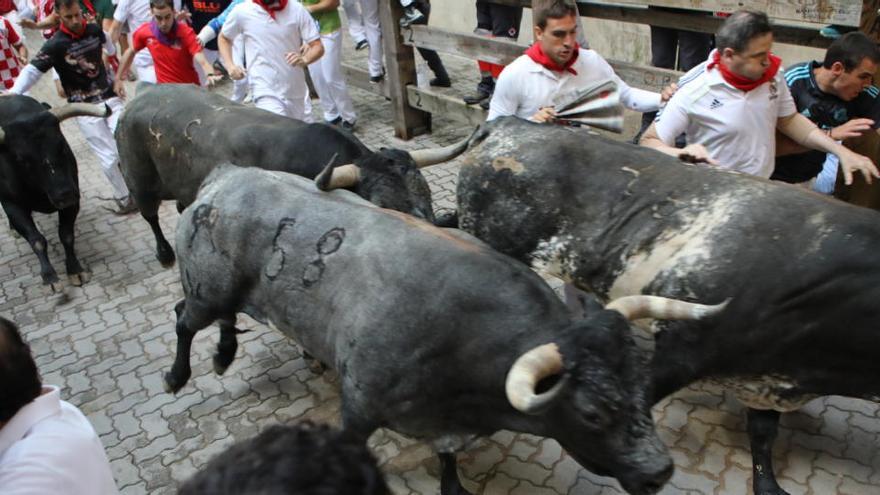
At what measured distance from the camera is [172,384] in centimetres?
490

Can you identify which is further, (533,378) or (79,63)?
(79,63)

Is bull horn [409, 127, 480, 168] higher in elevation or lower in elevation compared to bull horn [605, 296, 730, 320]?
higher

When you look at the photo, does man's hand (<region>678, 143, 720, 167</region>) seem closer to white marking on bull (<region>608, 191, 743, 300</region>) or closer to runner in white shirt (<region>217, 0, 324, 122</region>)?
white marking on bull (<region>608, 191, 743, 300</region>)

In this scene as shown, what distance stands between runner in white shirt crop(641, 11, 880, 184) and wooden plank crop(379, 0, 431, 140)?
487cm

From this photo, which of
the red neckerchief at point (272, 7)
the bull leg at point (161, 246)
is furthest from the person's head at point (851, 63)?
the bull leg at point (161, 246)

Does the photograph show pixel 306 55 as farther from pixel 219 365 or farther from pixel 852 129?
pixel 852 129

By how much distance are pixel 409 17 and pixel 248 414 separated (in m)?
5.44

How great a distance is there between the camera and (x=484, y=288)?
3.15m

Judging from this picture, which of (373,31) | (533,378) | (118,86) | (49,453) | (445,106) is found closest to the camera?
(49,453)

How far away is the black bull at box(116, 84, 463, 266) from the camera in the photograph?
4.21 meters

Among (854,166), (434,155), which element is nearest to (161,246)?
(434,155)

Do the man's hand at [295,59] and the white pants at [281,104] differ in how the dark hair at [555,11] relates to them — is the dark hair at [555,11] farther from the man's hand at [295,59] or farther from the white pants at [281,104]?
the white pants at [281,104]

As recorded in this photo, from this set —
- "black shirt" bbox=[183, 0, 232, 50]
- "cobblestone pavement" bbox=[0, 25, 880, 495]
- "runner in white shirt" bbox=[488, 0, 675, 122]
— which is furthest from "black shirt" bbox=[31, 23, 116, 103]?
"runner in white shirt" bbox=[488, 0, 675, 122]

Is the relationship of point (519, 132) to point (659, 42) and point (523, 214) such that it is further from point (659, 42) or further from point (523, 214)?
point (659, 42)
